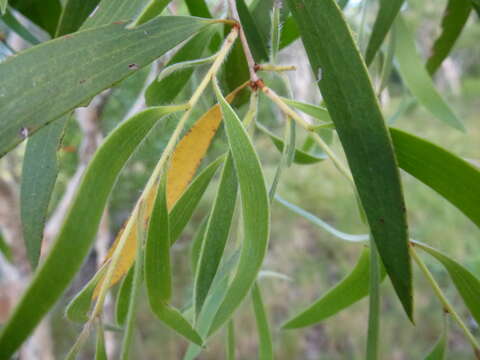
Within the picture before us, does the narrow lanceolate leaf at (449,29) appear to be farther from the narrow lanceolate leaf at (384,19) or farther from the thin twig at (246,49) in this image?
the thin twig at (246,49)

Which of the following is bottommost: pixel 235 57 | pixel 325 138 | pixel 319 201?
pixel 319 201

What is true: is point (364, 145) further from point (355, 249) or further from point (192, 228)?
point (192, 228)

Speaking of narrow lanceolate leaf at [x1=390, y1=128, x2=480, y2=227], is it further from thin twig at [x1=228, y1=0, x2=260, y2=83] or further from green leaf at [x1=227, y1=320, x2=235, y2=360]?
green leaf at [x1=227, y1=320, x2=235, y2=360]

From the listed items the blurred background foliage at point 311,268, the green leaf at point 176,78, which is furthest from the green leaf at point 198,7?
the blurred background foliage at point 311,268

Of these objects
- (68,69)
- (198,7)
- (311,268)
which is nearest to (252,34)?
(198,7)

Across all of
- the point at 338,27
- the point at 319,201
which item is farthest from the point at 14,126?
the point at 319,201

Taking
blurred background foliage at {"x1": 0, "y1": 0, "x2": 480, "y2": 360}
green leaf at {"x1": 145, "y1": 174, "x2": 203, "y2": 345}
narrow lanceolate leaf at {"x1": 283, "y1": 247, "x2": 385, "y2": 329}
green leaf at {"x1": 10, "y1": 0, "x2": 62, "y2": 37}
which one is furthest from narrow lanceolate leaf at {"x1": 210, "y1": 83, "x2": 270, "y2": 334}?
blurred background foliage at {"x1": 0, "y1": 0, "x2": 480, "y2": 360}

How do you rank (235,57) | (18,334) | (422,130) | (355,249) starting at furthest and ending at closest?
(422,130) → (355,249) → (235,57) → (18,334)
